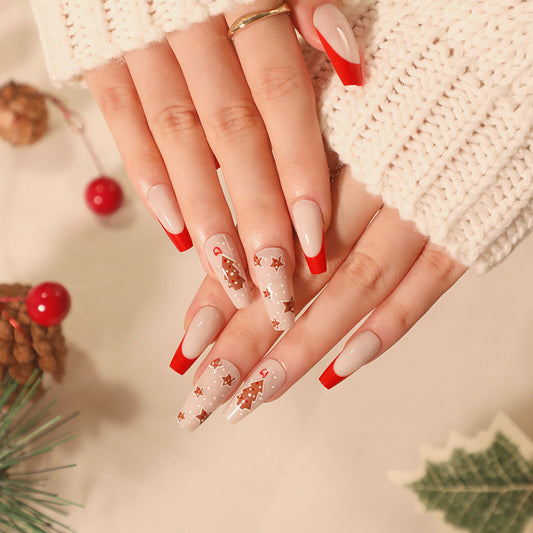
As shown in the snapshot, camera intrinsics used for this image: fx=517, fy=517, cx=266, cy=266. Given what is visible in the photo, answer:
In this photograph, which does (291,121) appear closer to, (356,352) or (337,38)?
(337,38)

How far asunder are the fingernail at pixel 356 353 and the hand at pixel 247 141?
90 millimetres

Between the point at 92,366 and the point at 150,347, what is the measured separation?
11 cm

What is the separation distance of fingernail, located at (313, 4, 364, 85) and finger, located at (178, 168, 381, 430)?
0.13 metres

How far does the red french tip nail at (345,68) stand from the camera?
1.81 ft

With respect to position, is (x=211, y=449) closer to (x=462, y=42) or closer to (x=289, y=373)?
(x=289, y=373)

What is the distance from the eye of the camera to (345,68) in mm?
559

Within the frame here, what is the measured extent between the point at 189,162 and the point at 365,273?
25 centimetres

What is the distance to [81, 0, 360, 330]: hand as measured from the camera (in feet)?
1.89

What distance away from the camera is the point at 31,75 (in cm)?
103

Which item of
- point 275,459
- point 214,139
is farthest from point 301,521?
point 214,139

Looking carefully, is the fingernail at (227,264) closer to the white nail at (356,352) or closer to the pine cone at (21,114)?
the white nail at (356,352)

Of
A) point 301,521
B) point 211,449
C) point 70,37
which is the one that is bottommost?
point 301,521

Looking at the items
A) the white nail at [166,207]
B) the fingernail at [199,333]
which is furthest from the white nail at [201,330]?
the white nail at [166,207]

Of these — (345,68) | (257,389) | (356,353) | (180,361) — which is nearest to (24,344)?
(180,361)
